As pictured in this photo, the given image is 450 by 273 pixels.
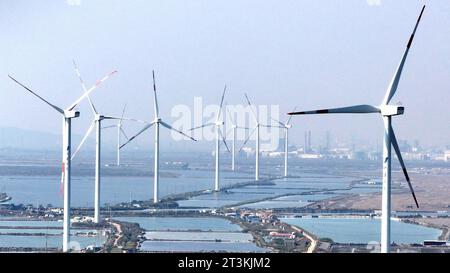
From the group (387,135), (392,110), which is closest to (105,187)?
(392,110)

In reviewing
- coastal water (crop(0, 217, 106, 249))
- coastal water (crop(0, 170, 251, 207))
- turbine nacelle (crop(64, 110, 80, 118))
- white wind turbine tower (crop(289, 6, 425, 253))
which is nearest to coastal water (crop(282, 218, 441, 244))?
white wind turbine tower (crop(289, 6, 425, 253))

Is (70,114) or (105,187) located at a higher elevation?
(70,114)

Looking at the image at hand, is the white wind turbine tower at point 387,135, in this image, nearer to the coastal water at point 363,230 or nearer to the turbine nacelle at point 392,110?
the turbine nacelle at point 392,110

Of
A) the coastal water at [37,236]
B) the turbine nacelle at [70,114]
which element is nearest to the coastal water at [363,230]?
the coastal water at [37,236]

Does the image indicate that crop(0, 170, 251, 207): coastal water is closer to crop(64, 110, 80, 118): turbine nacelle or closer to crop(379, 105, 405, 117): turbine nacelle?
crop(64, 110, 80, 118): turbine nacelle

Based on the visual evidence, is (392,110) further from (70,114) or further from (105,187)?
(105,187)

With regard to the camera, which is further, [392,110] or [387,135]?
[392,110]

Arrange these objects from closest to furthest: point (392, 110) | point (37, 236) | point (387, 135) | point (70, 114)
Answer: point (387, 135) → point (392, 110) → point (37, 236) → point (70, 114)
